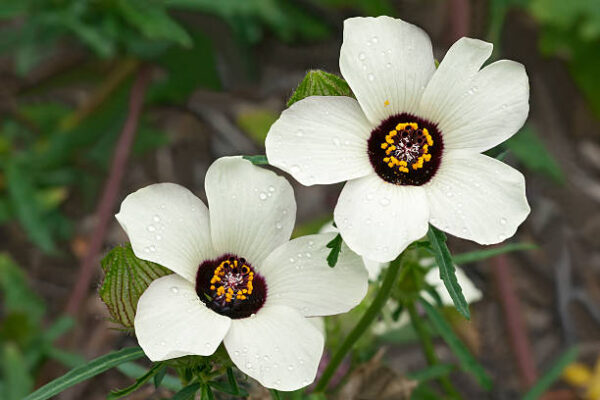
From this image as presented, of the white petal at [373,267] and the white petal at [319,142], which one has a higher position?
the white petal at [319,142]

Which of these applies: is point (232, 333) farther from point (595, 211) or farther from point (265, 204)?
point (595, 211)

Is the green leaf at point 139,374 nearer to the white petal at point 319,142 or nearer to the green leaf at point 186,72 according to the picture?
the white petal at point 319,142

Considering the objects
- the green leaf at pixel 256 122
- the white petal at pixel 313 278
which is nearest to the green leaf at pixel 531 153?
the green leaf at pixel 256 122

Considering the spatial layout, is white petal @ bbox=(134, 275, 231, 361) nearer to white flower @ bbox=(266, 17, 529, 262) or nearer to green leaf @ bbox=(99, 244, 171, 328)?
green leaf @ bbox=(99, 244, 171, 328)

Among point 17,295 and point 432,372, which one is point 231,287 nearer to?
point 432,372

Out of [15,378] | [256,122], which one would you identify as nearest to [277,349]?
[15,378]
